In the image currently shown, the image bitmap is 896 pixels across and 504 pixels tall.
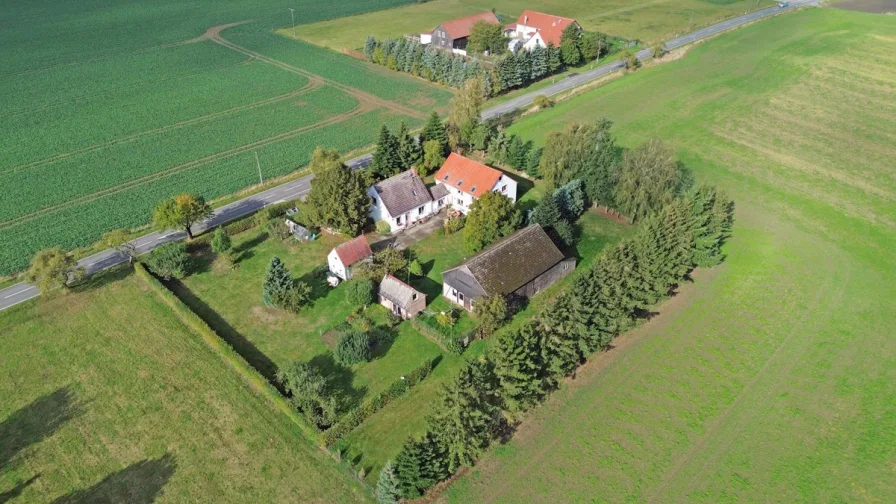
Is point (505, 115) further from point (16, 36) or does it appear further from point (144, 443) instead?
point (16, 36)

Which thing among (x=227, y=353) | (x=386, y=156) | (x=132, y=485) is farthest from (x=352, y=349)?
(x=386, y=156)

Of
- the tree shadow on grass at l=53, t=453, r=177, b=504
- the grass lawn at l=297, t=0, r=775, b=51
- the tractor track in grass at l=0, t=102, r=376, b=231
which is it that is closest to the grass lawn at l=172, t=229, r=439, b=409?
the tree shadow on grass at l=53, t=453, r=177, b=504

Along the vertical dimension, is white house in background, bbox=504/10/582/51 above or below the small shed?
above

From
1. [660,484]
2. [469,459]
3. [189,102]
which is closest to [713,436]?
[660,484]

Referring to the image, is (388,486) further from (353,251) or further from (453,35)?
(453,35)

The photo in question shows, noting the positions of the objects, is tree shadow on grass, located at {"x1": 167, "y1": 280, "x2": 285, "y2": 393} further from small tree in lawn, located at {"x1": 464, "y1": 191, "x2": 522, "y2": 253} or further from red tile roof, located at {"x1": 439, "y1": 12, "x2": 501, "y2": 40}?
red tile roof, located at {"x1": 439, "y1": 12, "x2": 501, "y2": 40}

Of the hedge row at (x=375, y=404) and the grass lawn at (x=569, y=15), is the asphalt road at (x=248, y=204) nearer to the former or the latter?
the grass lawn at (x=569, y=15)
